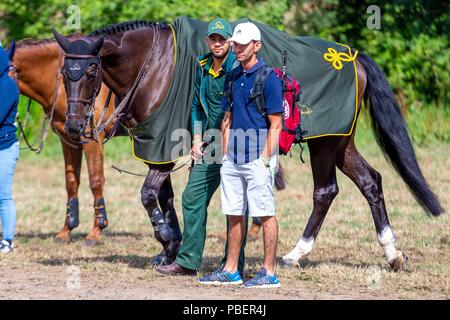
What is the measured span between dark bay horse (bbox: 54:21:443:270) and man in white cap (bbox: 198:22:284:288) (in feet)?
3.06

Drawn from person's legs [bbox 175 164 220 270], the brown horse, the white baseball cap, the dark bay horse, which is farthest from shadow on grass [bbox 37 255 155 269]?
the white baseball cap

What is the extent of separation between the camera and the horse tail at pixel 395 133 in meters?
7.87

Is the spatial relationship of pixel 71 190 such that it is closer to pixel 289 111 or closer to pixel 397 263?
pixel 289 111

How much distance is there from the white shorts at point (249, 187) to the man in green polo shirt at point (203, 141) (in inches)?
15.7

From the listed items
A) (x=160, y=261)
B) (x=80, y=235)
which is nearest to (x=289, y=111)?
(x=160, y=261)

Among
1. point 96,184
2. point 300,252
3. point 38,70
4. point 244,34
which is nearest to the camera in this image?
point 244,34

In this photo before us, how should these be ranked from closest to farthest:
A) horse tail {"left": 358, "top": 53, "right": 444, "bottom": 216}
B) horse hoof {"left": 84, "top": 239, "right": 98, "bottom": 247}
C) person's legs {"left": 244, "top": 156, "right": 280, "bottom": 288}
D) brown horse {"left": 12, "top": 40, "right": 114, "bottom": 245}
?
person's legs {"left": 244, "top": 156, "right": 280, "bottom": 288} → horse tail {"left": 358, "top": 53, "right": 444, "bottom": 216} → brown horse {"left": 12, "top": 40, "right": 114, "bottom": 245} → horse hoof {"left": 84, "top": 239, "right": 98, "bottom": 247}

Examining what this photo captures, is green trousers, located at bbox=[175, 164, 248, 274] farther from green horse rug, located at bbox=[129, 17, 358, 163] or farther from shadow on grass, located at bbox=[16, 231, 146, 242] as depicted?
shadow on grass, located at bbox=[16, 231, 146, 242]

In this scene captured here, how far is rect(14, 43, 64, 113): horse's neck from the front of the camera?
357 inches

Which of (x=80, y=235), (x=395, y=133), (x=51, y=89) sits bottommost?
(x=80, y=235)

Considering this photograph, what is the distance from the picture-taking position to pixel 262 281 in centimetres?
662

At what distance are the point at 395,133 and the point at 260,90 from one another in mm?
2007

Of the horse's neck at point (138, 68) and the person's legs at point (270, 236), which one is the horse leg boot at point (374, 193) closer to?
the person's legs at point (270, 236)

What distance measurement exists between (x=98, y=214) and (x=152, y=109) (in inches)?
93.3
